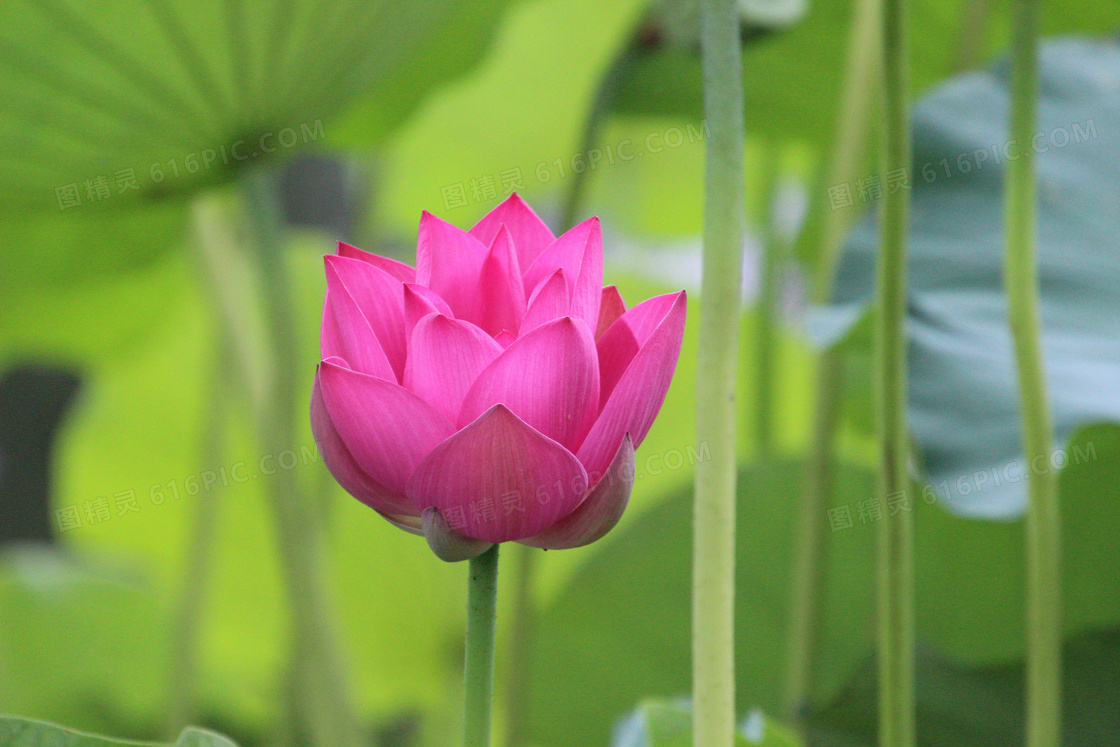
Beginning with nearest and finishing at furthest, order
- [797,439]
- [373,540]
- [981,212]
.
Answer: [981,212]
[373,540]
[797,439]

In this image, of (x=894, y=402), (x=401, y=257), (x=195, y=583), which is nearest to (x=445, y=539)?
(x=894, y=402)

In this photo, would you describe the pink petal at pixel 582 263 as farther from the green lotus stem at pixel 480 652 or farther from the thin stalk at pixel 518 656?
the thin stalk at pixel 518 656

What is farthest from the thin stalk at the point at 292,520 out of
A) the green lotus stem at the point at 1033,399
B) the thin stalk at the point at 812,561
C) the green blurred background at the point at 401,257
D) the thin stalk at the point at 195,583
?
the green lotus stem at the point at 1033,399

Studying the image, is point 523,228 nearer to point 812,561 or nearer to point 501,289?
point 501,289

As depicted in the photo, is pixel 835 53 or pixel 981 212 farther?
pixel 835 53

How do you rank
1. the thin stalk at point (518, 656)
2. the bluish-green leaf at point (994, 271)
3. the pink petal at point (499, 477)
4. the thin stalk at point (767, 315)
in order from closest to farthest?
the pink petal at point (499, 477), the bluish-green leaf at point (994, 271), the thin stalk at point (518, 656), the thin stalk at point (767, 315)

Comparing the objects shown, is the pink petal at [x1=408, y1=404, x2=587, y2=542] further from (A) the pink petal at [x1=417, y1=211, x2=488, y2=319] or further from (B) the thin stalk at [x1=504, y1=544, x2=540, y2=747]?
(B) the thin stalk at [x1=504, y1=544, x2=540, y2=747]

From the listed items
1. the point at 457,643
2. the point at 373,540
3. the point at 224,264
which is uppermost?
the point at 224,264

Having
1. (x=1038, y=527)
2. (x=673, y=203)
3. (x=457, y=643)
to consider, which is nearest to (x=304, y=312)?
(x=457, y=643)

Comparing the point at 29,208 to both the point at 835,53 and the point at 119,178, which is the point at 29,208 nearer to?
the point at 119,178
